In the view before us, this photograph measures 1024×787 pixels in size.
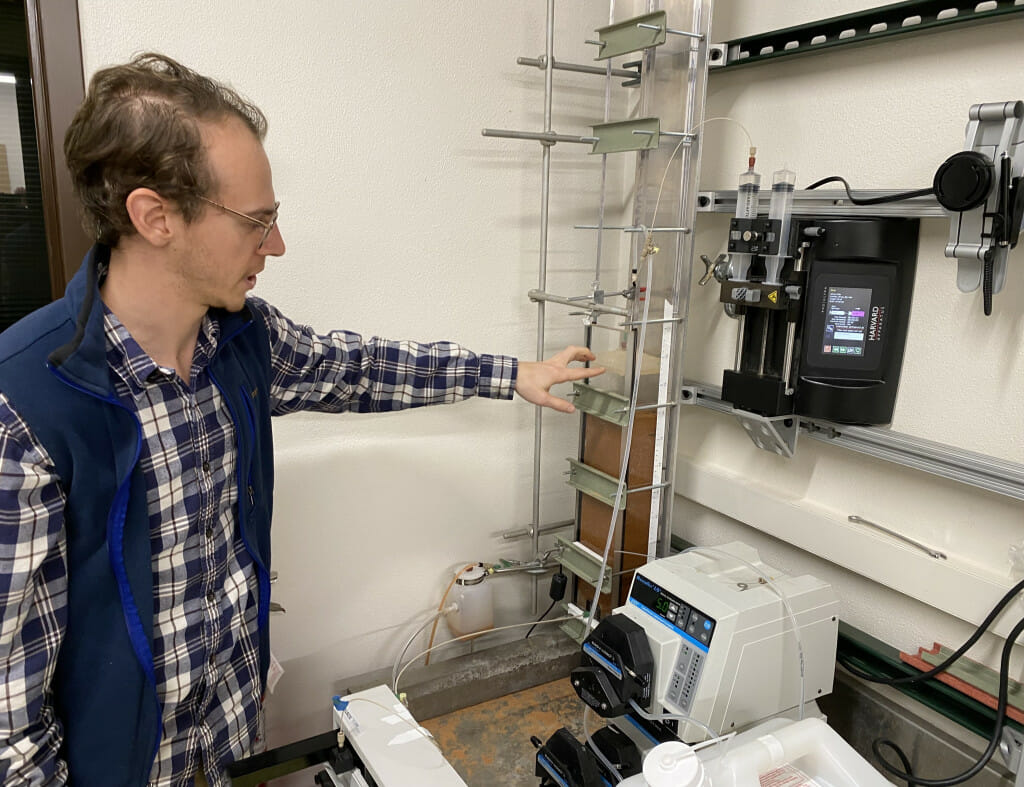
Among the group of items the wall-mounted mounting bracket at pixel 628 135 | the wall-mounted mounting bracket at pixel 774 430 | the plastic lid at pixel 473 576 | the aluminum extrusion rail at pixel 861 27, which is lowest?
the plastic lid at pixel 473 576

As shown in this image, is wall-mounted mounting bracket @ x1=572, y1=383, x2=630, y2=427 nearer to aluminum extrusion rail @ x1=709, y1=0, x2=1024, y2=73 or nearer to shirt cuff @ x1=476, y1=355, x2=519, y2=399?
shirt cuff @ x1=476, y1=355, x2=519, y2=399

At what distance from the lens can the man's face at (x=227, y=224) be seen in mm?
1023

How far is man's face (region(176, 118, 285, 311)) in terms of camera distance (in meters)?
1.02

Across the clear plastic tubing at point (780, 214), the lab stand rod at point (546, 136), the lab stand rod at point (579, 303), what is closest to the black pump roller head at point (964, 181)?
the clear plastic tubing at point (780, 214)

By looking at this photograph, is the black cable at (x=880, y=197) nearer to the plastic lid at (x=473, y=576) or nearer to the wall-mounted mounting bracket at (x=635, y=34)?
the wall-mounted mounting bracket at (x=635, y=34)

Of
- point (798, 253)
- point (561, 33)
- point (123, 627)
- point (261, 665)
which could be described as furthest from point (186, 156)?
point (561, 33)

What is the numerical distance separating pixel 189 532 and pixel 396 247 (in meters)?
0.92

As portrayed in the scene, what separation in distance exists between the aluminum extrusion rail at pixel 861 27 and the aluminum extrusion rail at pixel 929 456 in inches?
29.4

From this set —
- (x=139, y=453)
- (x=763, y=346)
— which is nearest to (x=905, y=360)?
(x=763, y=346)

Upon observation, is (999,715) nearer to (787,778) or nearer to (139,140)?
(787,778)

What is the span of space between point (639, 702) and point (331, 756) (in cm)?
54

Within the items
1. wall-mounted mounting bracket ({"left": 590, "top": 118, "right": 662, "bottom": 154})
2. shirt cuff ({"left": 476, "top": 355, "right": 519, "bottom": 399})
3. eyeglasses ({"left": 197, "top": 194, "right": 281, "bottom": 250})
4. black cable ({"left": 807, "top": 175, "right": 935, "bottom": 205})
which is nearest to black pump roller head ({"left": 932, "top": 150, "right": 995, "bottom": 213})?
black cable ({"left": 807, "top": 175, "right": 935, "bottom": 205})

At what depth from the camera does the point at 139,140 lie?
977mm

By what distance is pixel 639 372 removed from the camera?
5.33 ft
